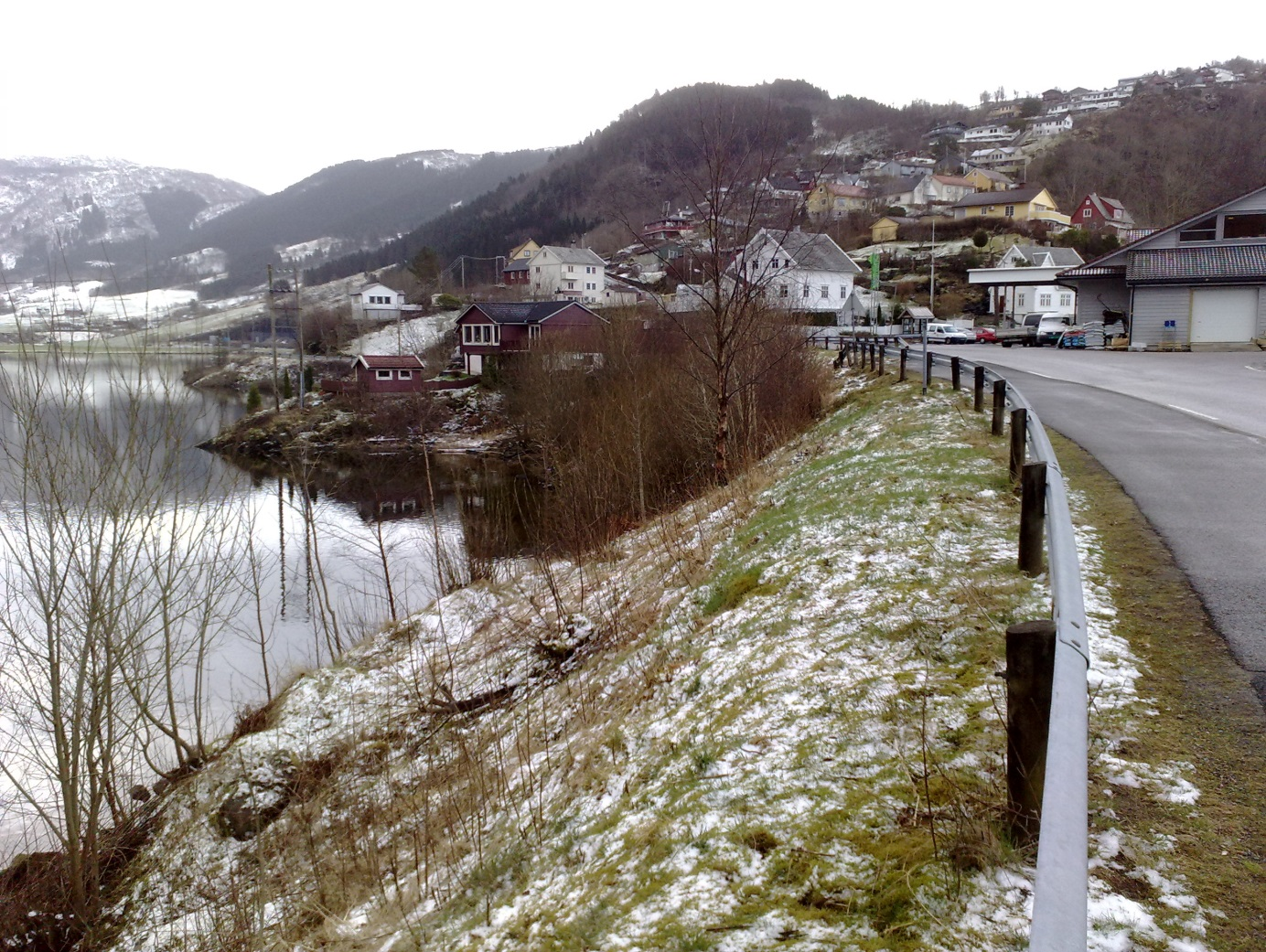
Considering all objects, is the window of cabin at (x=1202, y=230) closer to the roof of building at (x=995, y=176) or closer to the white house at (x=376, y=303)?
the white house at (x=376, y=303)

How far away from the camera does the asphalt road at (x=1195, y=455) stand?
577 centimetres

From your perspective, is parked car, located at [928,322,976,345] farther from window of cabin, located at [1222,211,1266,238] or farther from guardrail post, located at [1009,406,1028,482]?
guardrail post, located at [1009,406,1028,482]

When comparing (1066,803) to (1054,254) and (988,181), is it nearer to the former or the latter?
(1054,254)

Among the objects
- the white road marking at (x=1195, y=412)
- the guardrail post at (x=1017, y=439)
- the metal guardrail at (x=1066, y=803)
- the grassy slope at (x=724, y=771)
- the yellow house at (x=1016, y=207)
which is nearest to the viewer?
the metal guardrail at (x=1066, y=803)

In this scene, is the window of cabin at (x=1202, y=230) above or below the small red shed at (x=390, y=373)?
above

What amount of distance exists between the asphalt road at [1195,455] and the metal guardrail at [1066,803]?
2.36m

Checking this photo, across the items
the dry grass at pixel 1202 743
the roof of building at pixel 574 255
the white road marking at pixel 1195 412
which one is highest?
the roof of building at pixel 574 255

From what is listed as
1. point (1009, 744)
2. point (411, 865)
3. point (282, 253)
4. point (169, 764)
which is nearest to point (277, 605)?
point (169, 764)

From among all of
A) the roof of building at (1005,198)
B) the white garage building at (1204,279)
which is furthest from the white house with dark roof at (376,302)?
the white garage building at (1204,279)

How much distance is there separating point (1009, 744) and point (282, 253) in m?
207

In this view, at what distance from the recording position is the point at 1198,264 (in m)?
34.9

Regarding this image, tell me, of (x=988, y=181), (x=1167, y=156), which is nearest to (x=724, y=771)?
(x=1167, y=156)

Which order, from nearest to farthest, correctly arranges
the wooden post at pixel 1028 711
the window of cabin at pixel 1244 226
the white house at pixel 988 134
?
1. the wooden post at pixel 1028 711
2. the window of cabin at pixel 1244 226
3. the white house at pixel 988 134

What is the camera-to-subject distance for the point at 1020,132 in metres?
174
